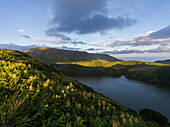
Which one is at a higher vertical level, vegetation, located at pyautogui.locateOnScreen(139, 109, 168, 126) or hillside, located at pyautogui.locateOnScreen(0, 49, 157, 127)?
hillside, located at pyautogui.locateOnScreen(0, 49, 157, 127)

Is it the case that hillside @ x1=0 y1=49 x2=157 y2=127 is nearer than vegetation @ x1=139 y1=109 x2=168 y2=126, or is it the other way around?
hillside @ x1=0 y1=49 x2=157 y2=127

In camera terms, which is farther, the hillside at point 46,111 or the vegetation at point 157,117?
the vegetation at point 157,117

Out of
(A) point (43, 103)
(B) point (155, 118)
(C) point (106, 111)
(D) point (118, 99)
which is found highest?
(A) point (43, 103)

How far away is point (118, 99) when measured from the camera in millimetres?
58469

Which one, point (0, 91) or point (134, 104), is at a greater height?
point (0, 91)

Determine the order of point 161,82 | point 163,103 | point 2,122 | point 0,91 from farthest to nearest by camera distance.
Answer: point 161,82, point 163,103, point 0,91, point 2,122

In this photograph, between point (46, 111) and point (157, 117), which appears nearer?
point (46, 111)

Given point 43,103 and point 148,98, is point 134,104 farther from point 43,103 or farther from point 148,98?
point 43,103

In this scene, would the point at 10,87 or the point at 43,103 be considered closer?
the point at 43,103

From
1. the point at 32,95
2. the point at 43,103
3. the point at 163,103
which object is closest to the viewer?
the point at 43,103

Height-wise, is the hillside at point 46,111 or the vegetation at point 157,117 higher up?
the hillside at point 46,111

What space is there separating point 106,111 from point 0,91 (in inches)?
226

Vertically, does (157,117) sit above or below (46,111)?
below

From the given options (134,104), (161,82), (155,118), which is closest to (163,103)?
(134,104)
